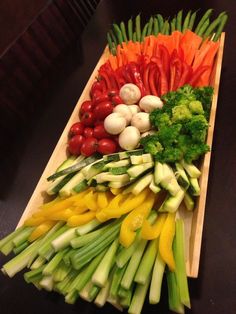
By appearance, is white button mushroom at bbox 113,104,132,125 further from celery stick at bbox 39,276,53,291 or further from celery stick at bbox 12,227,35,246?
celery stick at bbox 39,276,53,291

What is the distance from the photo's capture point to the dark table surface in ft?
3.33

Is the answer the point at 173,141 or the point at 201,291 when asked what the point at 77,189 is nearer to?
the point at 173,141

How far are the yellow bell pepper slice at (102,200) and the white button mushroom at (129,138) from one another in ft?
0.91

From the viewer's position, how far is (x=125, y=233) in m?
0.93

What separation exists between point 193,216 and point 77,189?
471 millimetres

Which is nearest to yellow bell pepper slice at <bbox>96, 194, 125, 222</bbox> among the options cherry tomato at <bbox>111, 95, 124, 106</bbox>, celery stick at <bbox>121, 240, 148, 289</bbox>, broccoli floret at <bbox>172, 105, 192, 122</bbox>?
celery stick at <bbox>121, 240, 148, 289</bbox>

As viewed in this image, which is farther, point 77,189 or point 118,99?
point 118,99

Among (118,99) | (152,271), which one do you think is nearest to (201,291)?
(152,271)

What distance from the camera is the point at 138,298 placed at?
34.0 inches

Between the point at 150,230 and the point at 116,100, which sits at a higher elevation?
the point at 116,100

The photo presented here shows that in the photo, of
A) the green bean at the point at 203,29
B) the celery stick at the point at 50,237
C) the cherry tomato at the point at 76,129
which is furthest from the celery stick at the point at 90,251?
the green bean at the point at 203,29

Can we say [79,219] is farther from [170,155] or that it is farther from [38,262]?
[170,155]

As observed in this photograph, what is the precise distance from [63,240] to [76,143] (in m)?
0.54

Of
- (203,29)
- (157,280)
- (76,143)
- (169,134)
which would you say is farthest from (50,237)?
(203,29)
